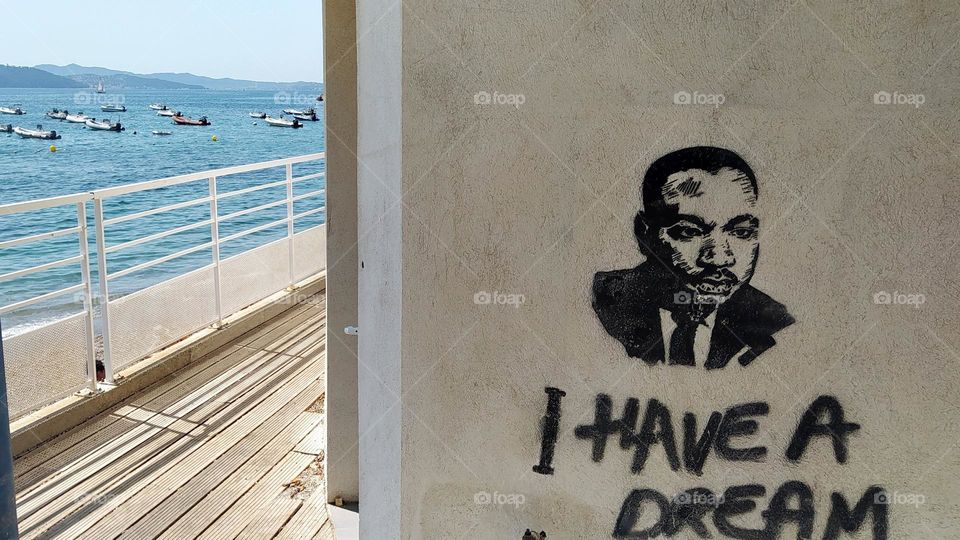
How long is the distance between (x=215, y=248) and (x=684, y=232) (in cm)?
463

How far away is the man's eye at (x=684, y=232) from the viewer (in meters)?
2.29

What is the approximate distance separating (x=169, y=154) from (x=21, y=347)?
179 ft

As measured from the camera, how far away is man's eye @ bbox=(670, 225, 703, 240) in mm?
2291

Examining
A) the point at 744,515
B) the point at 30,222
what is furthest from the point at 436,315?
the point at 30,222

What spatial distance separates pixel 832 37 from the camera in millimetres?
2170

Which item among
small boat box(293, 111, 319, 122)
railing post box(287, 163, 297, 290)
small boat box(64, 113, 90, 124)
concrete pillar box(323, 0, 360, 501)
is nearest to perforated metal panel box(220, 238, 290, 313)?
railing post box(287, 163, 297, 290)

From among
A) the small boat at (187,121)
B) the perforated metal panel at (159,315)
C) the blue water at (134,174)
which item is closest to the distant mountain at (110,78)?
the blue water at (134,174)

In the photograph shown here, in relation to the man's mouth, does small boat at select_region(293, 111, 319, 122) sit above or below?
above

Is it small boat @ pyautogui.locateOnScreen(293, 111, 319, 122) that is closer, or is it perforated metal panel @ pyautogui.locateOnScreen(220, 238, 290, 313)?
perforated metal panel @ pyautogui.locateOnScreen(220, 238, 290, 313)

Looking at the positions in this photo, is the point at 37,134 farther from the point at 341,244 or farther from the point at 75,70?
the point at 341,244

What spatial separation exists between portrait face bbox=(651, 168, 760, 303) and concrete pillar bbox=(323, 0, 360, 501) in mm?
1907

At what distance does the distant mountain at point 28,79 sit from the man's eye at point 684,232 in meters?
93.0

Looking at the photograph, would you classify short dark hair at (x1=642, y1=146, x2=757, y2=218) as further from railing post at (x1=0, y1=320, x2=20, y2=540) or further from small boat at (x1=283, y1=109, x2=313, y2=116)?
small boat at (x1=283, y1=109, x2=313, y2=116)

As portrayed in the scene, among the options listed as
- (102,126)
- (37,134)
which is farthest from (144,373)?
(102,126)
